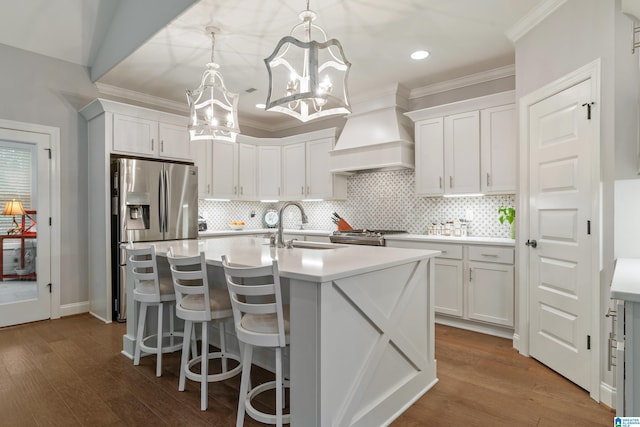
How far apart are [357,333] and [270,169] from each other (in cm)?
457

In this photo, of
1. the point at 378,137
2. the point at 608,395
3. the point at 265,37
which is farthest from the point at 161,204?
the point at 608,395

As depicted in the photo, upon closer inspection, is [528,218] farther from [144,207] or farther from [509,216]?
[144,207]

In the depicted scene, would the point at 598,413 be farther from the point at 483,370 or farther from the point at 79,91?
the point at 79,91

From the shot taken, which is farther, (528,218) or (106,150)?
(106,150)

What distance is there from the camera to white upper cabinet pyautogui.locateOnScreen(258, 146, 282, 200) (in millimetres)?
6086

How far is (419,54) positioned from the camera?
369 centimetres

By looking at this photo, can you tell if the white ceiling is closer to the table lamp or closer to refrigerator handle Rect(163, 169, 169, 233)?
refrigerator handle Rect(163, 169, 169, 233)

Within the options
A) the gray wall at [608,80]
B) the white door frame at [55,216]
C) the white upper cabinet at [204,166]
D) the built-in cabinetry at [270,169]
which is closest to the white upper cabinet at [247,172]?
the built-in cabinetry at [270,169]

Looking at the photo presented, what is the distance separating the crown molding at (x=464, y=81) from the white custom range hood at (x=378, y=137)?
0.76ft

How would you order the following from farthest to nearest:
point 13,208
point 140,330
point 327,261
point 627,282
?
point 13,208
point 140,330
point 327,261
point 627,282

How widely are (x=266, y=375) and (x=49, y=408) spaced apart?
139cm

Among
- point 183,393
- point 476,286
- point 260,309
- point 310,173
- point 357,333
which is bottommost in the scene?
point 183,393

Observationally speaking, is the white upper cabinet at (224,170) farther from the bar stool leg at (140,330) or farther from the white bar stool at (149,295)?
the bar stool leg at (140,330)

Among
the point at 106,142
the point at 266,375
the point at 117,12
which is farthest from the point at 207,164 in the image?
the point at 266,375
